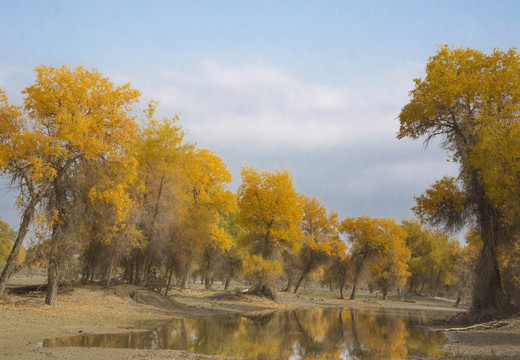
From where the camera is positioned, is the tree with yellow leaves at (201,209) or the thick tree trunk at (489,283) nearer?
Result: the thick tree trunk at (489,283)

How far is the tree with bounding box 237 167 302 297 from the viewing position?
127 feet

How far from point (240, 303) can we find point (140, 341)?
72.6ft

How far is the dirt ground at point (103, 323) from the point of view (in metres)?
12.4

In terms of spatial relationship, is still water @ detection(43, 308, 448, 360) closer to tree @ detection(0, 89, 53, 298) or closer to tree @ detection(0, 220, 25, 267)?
tree @ detection(0, 89, 53, 298)

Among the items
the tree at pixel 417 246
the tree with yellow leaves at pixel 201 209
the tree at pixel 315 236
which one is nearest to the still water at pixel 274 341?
the tree with yellow leaves at pixel 201 209

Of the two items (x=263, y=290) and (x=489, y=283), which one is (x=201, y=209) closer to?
(x=263, y=290)

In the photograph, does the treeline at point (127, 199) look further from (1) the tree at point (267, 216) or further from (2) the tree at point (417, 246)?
(2) the tree at point (417, 246)

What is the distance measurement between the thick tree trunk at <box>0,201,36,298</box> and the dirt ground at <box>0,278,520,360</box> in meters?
1.18

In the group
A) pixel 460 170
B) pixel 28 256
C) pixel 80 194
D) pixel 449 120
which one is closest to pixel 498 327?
pixel 460 170

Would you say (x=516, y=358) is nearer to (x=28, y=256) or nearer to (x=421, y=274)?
(x=28, y=256)

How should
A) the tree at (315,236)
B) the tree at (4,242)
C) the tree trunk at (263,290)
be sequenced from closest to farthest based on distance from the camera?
the tree trunk at (263,290) < the tree at (4,242) < the tree at (315,236)

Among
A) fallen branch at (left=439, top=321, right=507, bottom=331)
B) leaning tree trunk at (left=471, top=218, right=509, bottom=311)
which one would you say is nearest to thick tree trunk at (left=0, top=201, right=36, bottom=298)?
fallen branch at (left=439, top=321, right=507, bottom=331)

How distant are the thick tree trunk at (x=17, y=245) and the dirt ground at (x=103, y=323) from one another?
1179mm

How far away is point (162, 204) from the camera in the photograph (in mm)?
28922
